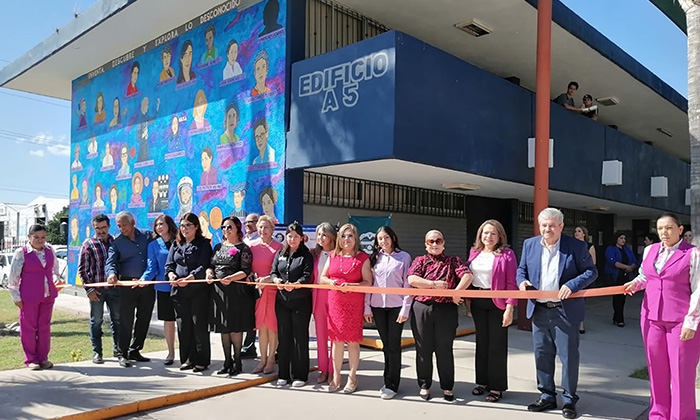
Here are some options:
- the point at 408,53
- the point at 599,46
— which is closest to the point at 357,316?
the point at 408,53

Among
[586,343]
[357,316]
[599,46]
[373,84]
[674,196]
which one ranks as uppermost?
[599,46]

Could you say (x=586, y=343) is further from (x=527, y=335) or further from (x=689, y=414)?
(x=689, y=414)

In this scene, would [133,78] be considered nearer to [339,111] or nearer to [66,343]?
[66,343]

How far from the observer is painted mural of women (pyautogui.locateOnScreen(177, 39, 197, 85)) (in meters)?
11.6

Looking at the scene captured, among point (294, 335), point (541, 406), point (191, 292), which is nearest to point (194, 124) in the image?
point (191, 292)

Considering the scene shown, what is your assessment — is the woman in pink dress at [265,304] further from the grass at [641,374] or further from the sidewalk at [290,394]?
the grass at [641,374]

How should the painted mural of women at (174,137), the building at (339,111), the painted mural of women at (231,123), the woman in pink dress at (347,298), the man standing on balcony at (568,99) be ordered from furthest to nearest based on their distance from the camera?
the painted mural of women at (174,137), the man standing on balcony at (568,99), the painted mural of women at (231,123), the building at (339,111), the woman in pink dress at (347,298)

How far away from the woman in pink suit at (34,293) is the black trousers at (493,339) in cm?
502

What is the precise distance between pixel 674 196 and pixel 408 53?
12.4 meters

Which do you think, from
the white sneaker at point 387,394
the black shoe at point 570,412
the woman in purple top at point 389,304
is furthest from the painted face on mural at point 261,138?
the black shoe at point 570,412

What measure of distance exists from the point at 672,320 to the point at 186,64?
34.2 ft

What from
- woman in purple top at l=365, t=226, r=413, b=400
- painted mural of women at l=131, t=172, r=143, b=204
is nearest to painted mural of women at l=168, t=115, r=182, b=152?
painted mural of women at l=131, t=172, r=143, b=204

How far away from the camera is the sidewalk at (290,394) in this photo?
515 centimetres

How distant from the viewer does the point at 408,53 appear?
803 cm
